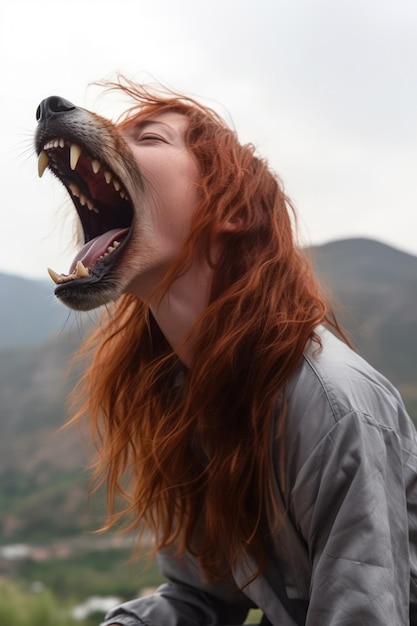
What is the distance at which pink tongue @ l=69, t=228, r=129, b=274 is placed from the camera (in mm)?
1035

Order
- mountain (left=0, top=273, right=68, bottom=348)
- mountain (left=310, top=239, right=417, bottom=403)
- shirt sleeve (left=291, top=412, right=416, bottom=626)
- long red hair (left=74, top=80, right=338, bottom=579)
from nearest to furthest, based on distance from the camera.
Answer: shirt sleeve (left=291, top=412, right=416, bottom=626), long red hair (left=74, top=80, right=338, bottom=579), mountain (left=310, top=239, right=417, bottom=403), mountain (left=0, top=273, right=68, bottom=348)

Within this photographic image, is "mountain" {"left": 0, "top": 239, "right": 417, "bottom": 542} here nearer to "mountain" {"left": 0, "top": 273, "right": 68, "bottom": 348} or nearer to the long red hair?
"mountain" {"left": 0, "top": 273, "right": 68, "bottom": 348}

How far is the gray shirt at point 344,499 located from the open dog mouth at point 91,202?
276mm

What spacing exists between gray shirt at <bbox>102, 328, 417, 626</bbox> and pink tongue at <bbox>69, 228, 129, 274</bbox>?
0.89ft

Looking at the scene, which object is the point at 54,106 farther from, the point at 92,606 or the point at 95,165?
the point at 92,606

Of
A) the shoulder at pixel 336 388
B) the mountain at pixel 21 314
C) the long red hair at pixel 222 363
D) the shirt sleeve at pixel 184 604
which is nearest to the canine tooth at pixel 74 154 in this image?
the long red hair at pixel 222 363

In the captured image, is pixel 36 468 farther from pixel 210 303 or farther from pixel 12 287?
pixel 210 303

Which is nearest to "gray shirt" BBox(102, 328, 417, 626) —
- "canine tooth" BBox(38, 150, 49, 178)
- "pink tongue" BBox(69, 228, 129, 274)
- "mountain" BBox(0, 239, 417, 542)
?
"pink tongue" BBox(69, 228, 129, 274)

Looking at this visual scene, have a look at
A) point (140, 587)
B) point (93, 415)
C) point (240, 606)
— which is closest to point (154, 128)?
point (93, 415)

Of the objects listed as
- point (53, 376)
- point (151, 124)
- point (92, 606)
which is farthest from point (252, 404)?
point (53, 376)

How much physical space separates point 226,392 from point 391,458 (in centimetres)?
21

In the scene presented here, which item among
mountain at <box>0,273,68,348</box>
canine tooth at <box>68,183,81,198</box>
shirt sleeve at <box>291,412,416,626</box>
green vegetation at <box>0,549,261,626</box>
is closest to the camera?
shirt sleeve at <box>291,412,416,626</box>

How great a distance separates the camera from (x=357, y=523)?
2.89ft

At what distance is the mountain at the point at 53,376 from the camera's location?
262 centimetres
